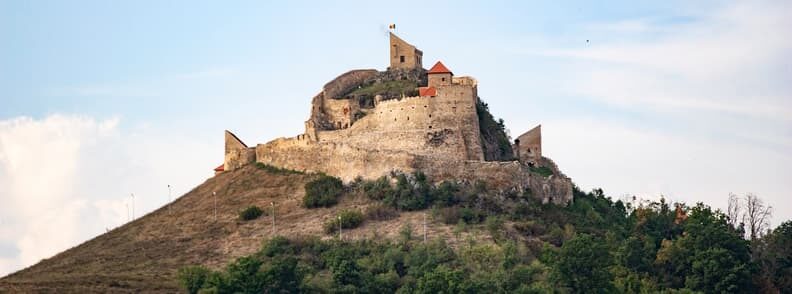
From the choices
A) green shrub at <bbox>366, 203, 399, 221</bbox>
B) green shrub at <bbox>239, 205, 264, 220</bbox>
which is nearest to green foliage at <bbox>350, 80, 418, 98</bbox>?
green shrub at <bbox>366, 203, 399, 221</bbox>

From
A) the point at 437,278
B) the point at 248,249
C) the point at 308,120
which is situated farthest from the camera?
the point at 308,120

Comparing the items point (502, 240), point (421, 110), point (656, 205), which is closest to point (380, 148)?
point (421, 110)

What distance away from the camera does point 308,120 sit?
135375 millimetres

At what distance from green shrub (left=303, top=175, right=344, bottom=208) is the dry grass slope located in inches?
17.9

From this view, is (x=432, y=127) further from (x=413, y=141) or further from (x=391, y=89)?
(x=391, y=89)

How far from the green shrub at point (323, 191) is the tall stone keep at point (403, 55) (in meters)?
14.7

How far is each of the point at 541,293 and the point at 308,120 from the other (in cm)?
2541

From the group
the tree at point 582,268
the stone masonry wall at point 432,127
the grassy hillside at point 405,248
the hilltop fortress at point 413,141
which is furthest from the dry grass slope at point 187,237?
the tree at point 582,268

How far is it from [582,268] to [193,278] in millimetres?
21347

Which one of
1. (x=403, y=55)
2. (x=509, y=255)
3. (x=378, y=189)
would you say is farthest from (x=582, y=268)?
(x=403, y=55)

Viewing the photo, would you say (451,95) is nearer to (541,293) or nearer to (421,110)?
(421,110)

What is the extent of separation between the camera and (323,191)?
12900 centimetres

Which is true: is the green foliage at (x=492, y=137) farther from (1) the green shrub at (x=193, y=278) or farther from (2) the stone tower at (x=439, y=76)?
(1) the green shrub at (x=193, y=278)

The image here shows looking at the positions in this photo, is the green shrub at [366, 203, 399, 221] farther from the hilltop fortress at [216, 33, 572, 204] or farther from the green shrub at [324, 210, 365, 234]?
the hilltop fortress at [216, 33, 572, 204]
